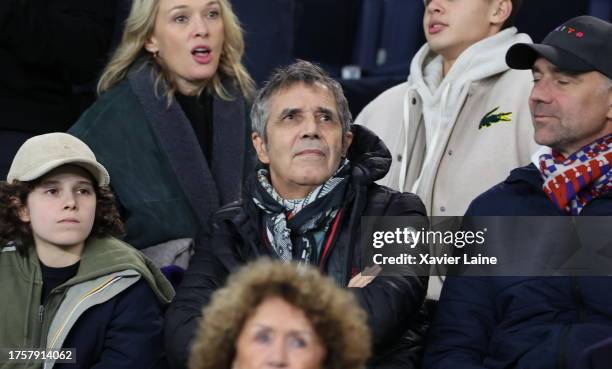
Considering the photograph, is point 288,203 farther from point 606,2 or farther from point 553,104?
point 606,2

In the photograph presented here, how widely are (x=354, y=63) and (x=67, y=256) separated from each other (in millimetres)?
2717

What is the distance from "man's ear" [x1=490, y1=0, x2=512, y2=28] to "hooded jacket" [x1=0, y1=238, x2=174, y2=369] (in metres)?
1.55

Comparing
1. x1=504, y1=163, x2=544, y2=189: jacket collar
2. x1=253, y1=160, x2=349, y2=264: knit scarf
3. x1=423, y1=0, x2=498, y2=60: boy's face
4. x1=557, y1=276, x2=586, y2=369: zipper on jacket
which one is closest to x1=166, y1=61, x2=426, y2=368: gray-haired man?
x1=253, y1=160, x2=349, y2=264: knit scarf

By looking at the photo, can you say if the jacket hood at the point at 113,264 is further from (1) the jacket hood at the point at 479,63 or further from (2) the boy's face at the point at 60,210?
(1) the jacket hood at the point at 479,63

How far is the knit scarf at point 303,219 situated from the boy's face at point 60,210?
0.48m

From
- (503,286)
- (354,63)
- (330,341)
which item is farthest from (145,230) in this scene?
(354,63)

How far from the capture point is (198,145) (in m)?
3.89

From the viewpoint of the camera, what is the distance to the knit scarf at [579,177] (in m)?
3.08

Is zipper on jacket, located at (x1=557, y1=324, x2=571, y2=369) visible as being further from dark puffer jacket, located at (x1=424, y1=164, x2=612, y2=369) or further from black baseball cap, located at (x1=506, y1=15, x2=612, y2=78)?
black baseball cap, located at (x1=506, y1=15, x2=612, y2=78)

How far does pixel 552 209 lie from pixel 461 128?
0.75 meters

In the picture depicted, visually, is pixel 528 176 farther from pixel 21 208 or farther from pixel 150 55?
pixel 150 55

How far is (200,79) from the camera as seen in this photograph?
4.04 meters

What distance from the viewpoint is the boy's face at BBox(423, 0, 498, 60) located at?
394 cm

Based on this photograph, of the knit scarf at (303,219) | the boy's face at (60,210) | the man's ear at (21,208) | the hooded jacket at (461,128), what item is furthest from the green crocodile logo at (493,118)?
the man's ear at (21,208)
